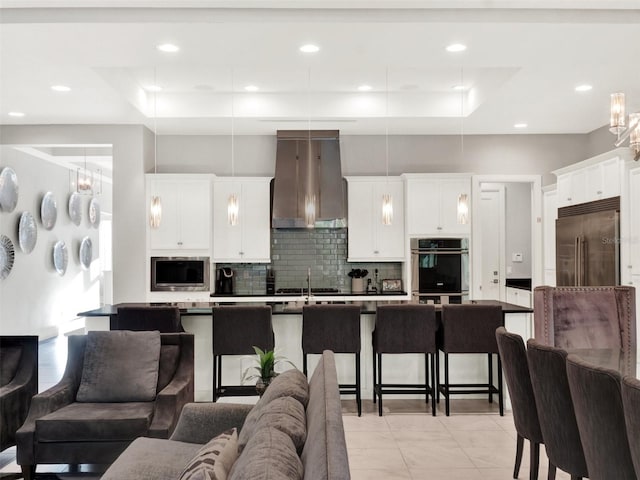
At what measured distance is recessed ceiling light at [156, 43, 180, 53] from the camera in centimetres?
421

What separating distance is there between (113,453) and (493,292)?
21.6ft

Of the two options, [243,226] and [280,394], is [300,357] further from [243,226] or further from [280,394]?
[280,394]

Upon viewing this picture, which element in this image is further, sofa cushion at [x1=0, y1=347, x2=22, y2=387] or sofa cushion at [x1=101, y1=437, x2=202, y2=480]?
sofa cushion at [x1=0, y1=347, x2=22, y2=387]

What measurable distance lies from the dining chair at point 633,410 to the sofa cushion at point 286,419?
1009 mm

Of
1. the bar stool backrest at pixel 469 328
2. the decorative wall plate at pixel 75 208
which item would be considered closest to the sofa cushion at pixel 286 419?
the bar stool backrest at pixel 469 328

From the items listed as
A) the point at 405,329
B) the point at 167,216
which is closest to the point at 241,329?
the point at 405,329

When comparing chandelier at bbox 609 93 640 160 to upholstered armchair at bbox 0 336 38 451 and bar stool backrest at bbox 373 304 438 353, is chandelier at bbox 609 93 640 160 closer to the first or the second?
bar stool backrest at bbox 373 304 438 353

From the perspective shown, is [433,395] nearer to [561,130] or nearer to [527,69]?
[527,69]

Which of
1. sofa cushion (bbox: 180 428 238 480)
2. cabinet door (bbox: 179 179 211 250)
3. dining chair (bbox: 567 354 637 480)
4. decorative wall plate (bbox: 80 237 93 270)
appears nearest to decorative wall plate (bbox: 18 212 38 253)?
decorative wall plate (bbox: 80 237 93 270)

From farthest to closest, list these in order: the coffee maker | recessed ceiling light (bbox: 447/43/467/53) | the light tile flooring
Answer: the coffee maker < recessed ceiling light (bbox: 447/43/467/53) < the light tile flooring

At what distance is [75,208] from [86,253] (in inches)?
37.7

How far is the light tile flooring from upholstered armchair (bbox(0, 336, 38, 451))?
1.22 feet

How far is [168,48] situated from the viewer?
14.0 ft

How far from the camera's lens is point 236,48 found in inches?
169
